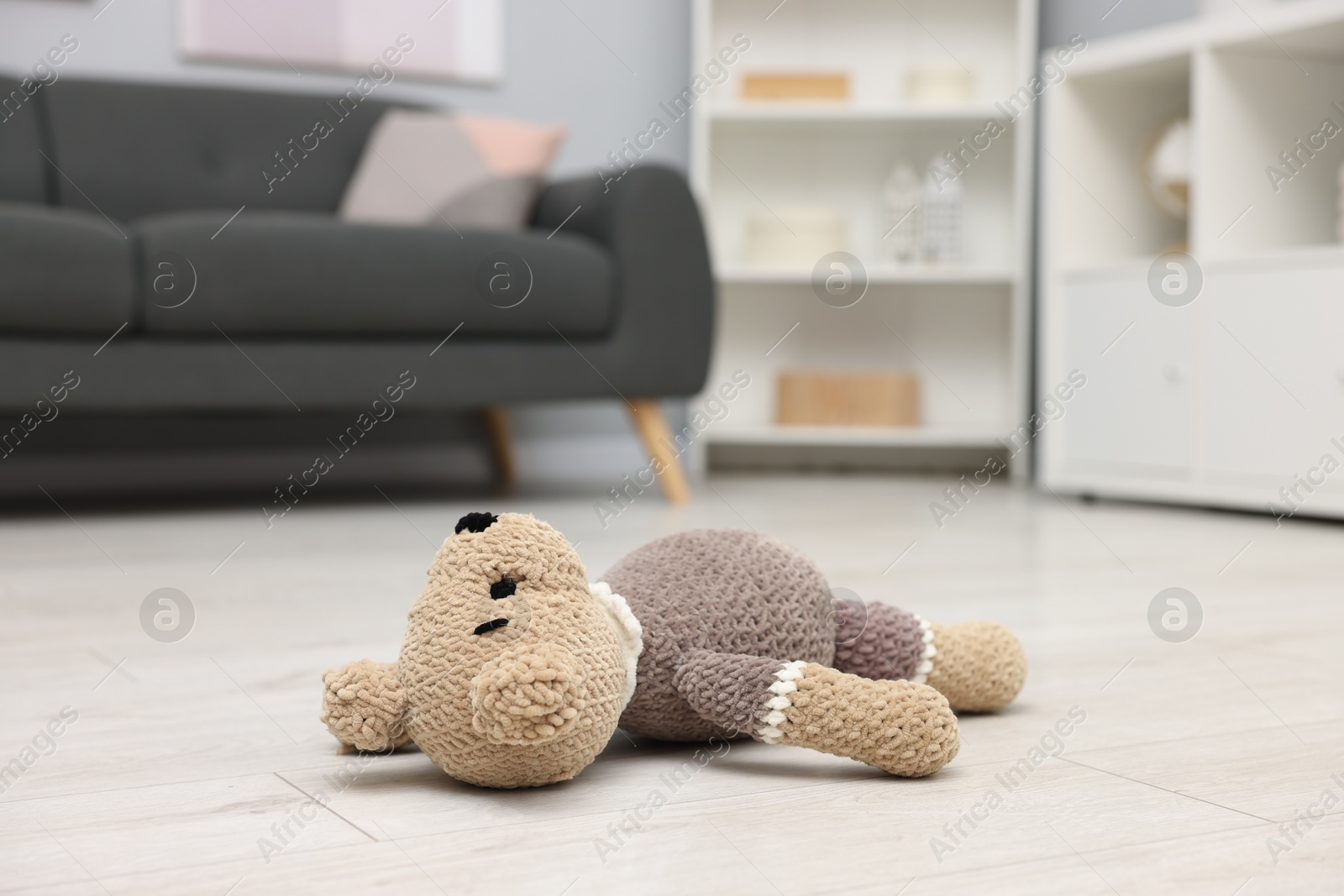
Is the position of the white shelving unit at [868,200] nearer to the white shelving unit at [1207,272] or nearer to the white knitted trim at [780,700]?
the white shelving unit at [1207,272]

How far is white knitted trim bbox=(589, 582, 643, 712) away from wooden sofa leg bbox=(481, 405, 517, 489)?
2.20m

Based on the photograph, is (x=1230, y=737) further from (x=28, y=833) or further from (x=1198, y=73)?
(x=1198, y=73)

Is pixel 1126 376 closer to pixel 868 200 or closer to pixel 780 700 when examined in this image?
pixel 868 200

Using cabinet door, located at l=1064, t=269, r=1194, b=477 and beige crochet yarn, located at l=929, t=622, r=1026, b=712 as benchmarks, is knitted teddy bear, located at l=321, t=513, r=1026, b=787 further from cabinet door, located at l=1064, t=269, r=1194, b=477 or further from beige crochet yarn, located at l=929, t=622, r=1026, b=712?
cabinet door, located at l=1064, t=269, r=1194, b=477

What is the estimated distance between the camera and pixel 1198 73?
7.27 feet

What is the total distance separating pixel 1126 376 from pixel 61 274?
68.1 inches

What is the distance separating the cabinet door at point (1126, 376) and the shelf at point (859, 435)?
452mm

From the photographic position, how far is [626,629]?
69 cm

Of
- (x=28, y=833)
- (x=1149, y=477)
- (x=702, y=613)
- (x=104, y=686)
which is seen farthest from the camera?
(x=1149, y=477)

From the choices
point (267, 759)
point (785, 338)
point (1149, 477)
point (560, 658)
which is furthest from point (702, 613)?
point (785, 338)

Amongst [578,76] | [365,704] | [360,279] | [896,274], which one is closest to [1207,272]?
[896,274]

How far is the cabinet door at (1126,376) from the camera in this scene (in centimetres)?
220

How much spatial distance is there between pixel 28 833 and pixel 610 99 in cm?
278

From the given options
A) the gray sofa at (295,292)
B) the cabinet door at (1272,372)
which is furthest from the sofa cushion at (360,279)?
the cabinet door at (1272,372)
